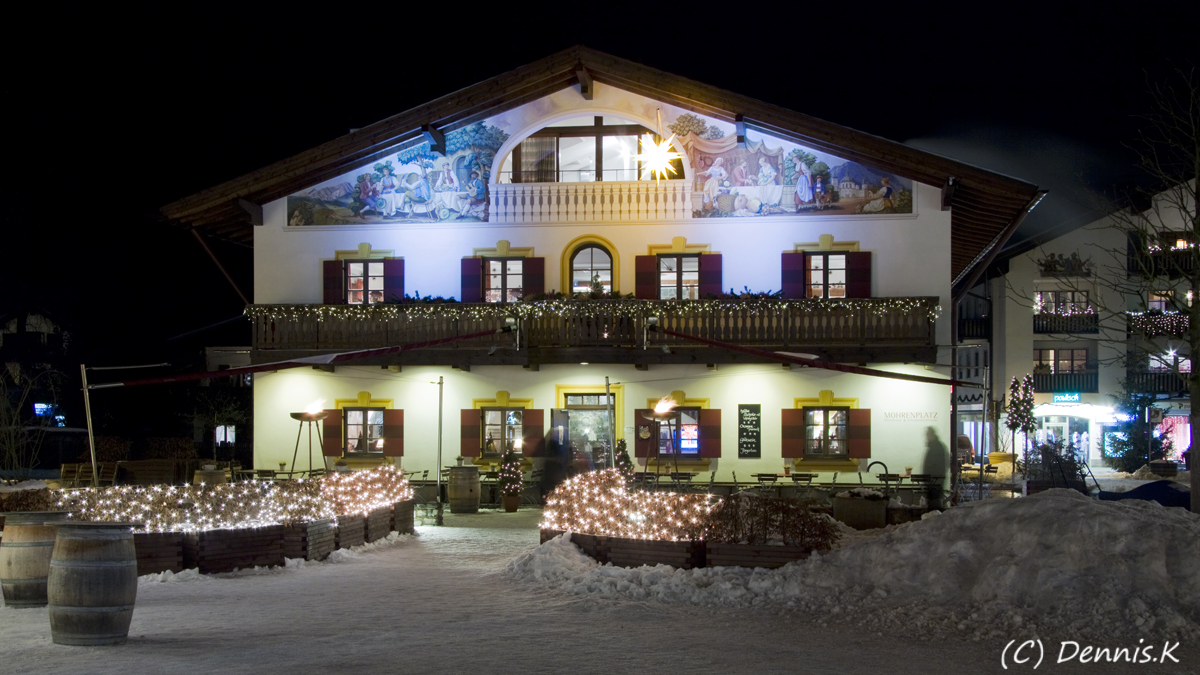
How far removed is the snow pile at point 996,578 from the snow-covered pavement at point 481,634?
14cm

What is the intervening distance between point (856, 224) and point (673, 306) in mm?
4832

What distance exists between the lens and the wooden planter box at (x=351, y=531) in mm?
15430

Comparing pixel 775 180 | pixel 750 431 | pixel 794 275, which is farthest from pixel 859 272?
pixel 750 431

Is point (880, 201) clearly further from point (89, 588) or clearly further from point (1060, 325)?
point (1060, 325)

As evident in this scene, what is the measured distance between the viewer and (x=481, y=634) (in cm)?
982

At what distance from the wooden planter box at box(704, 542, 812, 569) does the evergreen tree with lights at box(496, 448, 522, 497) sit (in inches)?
430

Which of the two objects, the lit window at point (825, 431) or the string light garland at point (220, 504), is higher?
the lit window at point (825, 431)

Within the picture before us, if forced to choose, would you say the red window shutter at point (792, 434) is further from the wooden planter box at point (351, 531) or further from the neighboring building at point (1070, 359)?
the neighboring building at point (1070, 359)

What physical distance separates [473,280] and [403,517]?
32.0 feet

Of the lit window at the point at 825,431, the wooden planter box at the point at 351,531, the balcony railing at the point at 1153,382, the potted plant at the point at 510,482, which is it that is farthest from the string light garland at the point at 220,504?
the balcony railing at the point at 1153,382

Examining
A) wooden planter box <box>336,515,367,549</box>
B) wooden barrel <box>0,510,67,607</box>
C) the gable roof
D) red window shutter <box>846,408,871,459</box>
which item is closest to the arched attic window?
the gable roof

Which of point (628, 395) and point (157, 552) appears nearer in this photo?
point (157, 552)

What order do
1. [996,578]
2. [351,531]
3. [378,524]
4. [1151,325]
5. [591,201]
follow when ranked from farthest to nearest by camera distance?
[591,201] < [378,524] < [1151,325] < [351,531] < [996,578]

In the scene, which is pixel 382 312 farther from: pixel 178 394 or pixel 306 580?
pixel 178 394
